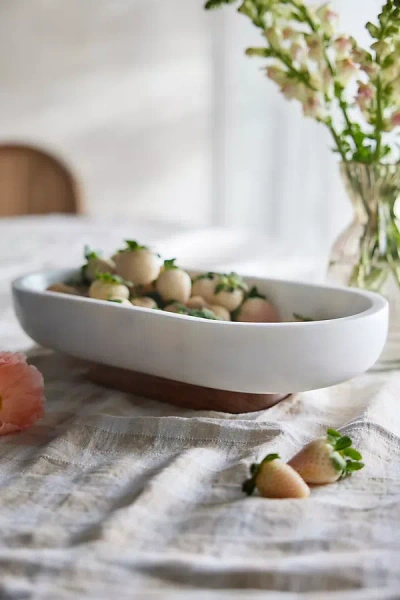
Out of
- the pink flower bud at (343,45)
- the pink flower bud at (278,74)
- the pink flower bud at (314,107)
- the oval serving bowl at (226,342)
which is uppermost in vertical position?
the pink flower bud at (343,45)

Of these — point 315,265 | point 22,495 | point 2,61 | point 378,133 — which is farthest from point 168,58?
point 22,495

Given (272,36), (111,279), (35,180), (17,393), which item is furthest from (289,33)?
(35,180)

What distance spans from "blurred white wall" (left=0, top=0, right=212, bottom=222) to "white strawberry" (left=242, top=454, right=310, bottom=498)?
9.78 ft

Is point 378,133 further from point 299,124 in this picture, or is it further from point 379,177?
point 299,124

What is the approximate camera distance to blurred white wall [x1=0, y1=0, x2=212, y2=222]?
3.32 metres

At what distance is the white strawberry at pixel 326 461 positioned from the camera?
0.62 metres

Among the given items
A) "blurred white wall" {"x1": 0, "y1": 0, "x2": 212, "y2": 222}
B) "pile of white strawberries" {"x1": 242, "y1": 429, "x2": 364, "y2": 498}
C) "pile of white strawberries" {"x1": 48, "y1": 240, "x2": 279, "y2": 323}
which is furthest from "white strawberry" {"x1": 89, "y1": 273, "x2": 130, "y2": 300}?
"blurred white wall" {"x1": 0, "y1": 0, "x2": 212, "y2": 222}

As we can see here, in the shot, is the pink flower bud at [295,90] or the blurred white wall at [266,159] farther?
→ the blurred white wall at [266,159]

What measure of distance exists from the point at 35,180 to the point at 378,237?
→ 229cm

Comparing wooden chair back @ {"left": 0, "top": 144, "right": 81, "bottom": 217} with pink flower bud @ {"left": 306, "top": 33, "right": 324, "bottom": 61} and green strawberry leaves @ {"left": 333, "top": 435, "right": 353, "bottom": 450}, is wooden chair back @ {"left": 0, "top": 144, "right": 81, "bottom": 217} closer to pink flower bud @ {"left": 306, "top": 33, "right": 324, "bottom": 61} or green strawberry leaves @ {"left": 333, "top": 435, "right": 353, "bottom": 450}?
pink flower bud @ {"left": 306, "top": 33, "right": 324, "bottom": 61}

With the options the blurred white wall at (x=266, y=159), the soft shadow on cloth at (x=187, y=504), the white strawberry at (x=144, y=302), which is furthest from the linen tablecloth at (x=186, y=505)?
the blurred white wall at (x=266, y=159)

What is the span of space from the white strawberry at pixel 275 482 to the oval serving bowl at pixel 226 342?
145 mm

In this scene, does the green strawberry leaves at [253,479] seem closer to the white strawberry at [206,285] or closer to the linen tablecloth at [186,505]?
the linen tablecloth at [186,505]

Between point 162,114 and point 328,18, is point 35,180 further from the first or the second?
point 328,18
